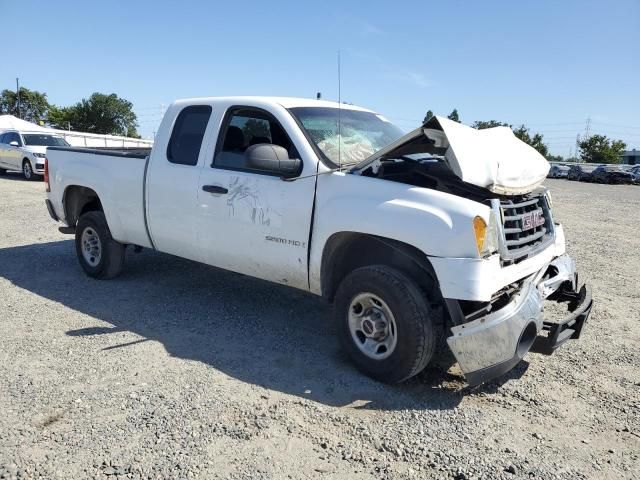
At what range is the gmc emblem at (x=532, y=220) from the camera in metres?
3.95

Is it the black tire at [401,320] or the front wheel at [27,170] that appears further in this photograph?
the front wheel at [27,170]

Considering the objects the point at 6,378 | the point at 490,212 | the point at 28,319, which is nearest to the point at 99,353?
the point at 6,378

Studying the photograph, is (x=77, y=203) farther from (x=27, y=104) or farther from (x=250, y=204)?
(x=27, y=104)

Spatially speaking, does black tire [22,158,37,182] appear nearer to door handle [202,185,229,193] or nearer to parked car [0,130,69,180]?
parked car [0,130,69,180]

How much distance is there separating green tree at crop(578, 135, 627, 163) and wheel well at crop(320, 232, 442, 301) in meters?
75.4

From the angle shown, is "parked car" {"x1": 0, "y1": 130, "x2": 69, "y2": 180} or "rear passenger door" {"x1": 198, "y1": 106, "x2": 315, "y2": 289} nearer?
"rear passenger door" {"x1": 198, "y1": 106, "x2": 315, "y2": 289}

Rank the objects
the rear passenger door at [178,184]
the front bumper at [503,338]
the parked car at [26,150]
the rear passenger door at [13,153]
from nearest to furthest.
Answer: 1. the front bumper at [503,338]
2. the rear passenger door at [178,184]
3. the parked car at [26,150]
4. the rear passenger door at [13,153]

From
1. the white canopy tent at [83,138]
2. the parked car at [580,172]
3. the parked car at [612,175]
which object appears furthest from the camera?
the parked car at [580,172]

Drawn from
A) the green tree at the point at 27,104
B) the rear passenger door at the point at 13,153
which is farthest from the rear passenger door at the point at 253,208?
the green tree at the point at 27,104

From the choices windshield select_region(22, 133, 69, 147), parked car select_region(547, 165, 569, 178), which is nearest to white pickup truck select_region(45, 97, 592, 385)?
windshield select_region(22, 133, 69, 147)

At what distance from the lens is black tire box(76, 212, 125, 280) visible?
20.2 ft

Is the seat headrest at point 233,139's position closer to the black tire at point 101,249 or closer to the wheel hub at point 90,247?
the black tire at point 101,249

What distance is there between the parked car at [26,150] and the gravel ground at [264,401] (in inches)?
577

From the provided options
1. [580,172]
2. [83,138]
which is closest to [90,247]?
[83,138]
